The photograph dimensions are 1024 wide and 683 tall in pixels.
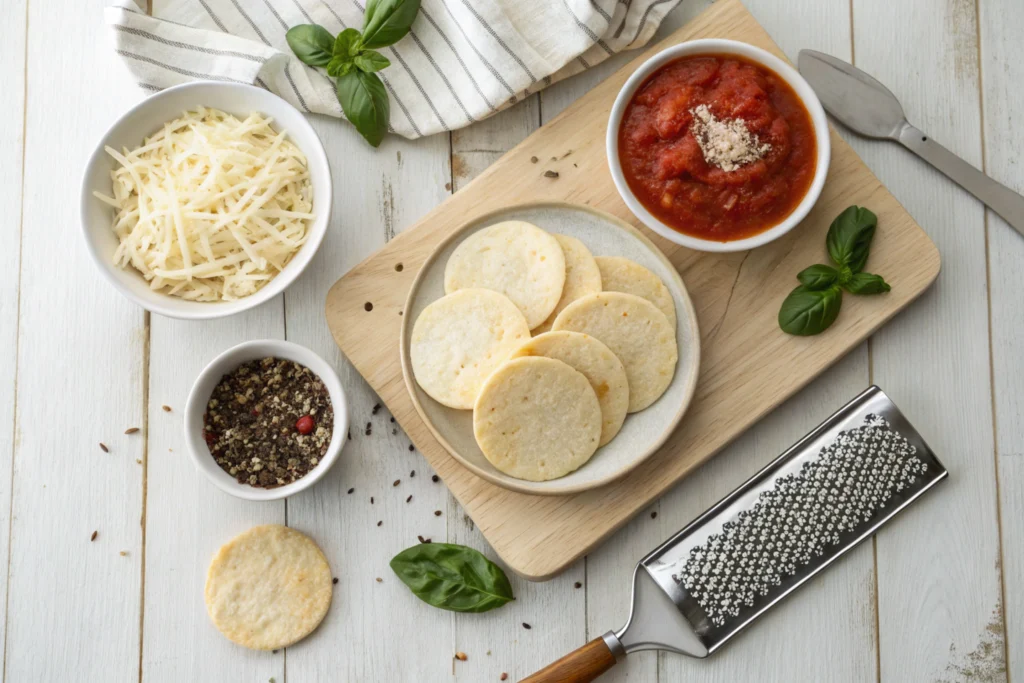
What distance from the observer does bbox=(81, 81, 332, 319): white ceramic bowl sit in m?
2.47

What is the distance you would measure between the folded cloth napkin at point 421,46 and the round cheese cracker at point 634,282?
0.70 metres

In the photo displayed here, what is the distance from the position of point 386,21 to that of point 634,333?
130 centimetres

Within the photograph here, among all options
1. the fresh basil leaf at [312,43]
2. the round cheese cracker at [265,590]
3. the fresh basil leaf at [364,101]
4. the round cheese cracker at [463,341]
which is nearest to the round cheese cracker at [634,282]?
the round cheese cracker at [463,341]

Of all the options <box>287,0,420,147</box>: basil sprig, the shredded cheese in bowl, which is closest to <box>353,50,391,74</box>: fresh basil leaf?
<box>287,0,420,147</box>: basil sprig

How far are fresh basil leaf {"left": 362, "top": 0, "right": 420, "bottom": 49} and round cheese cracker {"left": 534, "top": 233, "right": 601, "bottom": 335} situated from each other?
2.84 ft

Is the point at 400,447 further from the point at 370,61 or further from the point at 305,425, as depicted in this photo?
the point at 370,61

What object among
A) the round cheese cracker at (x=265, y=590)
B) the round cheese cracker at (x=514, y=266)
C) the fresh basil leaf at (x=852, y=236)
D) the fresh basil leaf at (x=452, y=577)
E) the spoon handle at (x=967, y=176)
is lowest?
the round cheese cracker at (x=265, y=590)

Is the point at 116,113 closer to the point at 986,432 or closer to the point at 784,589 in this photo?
the point at 784,589

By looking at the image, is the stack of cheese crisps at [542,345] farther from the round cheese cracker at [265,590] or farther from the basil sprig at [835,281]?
the round cheese cracker at [265,590]

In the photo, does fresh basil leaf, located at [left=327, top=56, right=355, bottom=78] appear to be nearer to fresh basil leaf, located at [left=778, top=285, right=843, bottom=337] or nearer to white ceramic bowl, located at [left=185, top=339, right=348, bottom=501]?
white ceramic bowl, located at [left=185, top=339, right=348, bottom=501]

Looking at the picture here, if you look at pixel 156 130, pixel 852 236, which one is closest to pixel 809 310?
pixel 852 236

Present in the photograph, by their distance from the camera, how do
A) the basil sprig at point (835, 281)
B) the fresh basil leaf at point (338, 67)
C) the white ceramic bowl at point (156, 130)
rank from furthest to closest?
the fresh basil leaf at point (338, 67)
the basil sprig at point (835, 281)
the white ceramic bowl at point (156, 130)

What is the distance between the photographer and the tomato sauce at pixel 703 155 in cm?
241

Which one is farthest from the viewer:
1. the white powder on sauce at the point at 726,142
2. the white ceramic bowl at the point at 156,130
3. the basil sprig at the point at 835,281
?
the basil sprig at the point at 835,281
